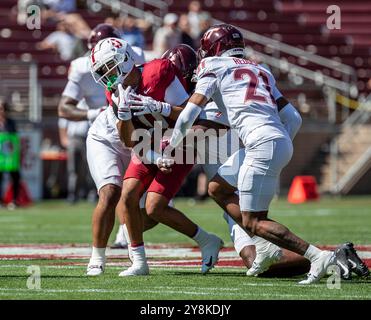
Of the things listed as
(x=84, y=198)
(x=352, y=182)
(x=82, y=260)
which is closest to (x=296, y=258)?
(x=82, y=260)

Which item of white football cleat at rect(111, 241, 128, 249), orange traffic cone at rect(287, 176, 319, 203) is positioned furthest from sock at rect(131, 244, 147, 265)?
orange traffic cone at rect(287, 176, 319, 203)

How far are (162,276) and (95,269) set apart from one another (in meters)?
0.45

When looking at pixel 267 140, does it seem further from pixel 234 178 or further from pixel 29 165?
pixel 29 165

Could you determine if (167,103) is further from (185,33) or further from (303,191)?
(303,191)

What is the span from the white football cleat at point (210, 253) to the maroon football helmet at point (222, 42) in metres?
1.32

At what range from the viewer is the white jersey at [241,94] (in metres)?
6.22

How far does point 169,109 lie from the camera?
21.2ft

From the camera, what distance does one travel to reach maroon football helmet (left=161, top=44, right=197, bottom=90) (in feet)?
23.4

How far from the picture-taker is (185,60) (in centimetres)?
714

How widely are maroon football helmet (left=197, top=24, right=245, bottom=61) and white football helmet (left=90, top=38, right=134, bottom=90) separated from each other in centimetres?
51

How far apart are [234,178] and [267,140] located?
2.03 ft

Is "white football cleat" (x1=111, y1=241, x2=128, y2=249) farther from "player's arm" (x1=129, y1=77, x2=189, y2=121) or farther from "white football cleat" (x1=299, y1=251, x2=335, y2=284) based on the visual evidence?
"white football cleat" (x1=299, y1=251, x2=335, y2=284)

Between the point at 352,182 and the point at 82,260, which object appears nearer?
the point at 82,260
